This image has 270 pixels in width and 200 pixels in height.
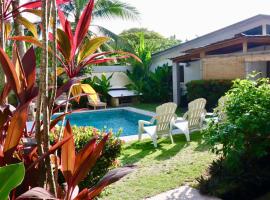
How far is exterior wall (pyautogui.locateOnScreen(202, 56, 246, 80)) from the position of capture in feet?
49.5

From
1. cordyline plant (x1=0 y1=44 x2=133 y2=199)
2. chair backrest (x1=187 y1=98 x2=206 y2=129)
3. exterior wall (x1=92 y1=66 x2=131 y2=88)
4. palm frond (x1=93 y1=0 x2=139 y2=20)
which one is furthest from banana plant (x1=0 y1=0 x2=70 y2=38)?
exterior wall (x1=92 y1=66 x2=131 y2=88)

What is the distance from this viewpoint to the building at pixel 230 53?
13938 millimetres

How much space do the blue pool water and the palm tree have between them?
17.7ft

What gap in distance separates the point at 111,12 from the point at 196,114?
14.0 metres

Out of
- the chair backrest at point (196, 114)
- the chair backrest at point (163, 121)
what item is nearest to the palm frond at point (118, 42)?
the chair backrest at point (196, 114)

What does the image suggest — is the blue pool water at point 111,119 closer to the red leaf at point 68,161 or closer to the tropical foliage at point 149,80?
the tropical foliage at point 149,80

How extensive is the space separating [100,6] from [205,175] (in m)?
18.3

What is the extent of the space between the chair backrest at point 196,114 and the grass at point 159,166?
56 cm

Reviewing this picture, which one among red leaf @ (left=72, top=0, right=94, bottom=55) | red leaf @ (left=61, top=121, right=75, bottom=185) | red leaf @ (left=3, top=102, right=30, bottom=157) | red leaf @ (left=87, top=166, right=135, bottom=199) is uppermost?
red leaf @ (left=72, top=0, right=94, bottom=55)

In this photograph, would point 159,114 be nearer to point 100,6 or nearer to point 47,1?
point 47,1

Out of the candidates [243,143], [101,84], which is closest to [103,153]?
[243,143]

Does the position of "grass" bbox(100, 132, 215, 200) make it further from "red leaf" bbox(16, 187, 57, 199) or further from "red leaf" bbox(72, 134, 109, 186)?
"red leaf" bbox(16, 187, 57, 199)

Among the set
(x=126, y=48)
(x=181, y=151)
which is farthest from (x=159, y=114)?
(x=126, y=48)

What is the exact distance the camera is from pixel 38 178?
187cm
